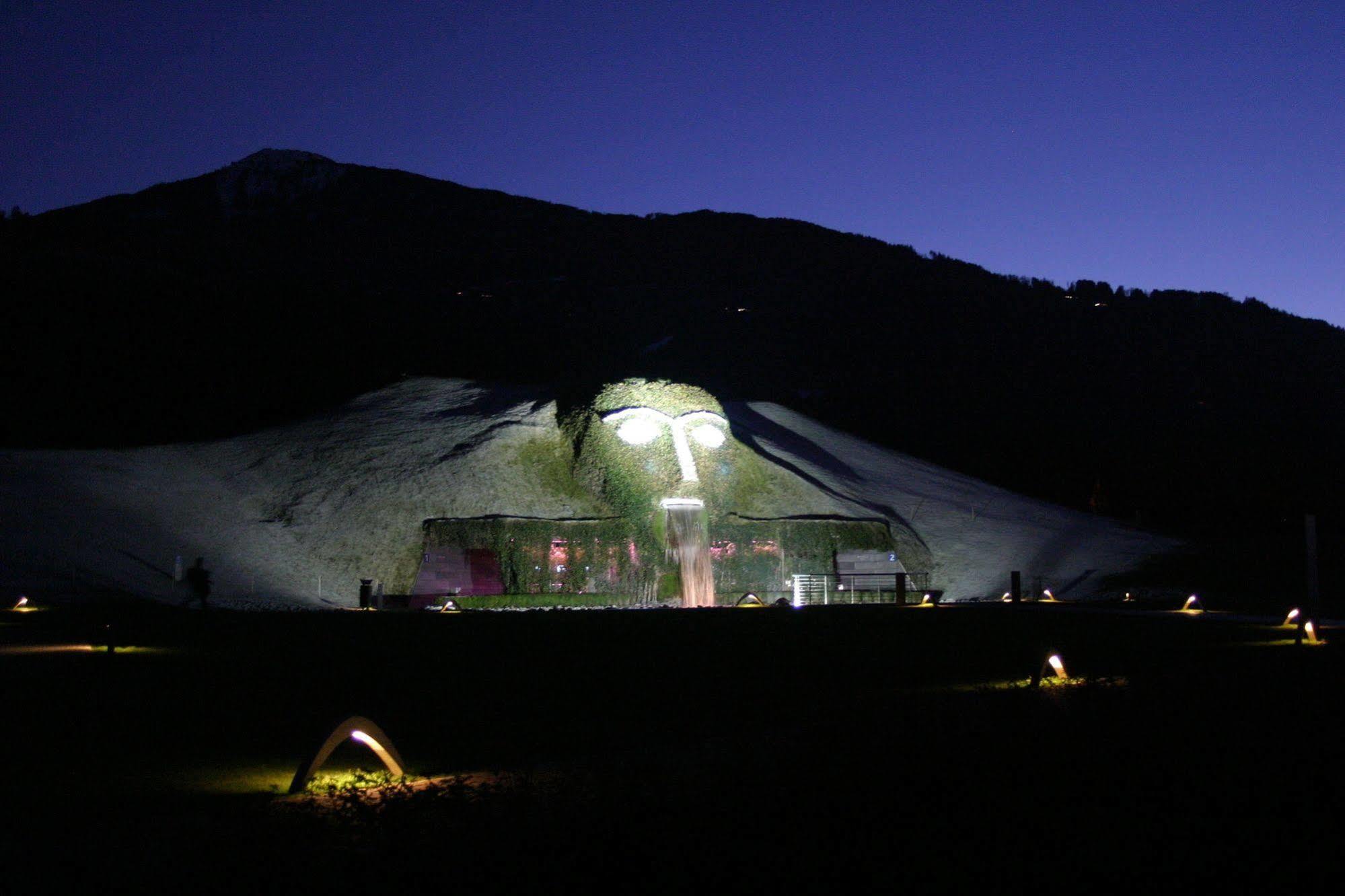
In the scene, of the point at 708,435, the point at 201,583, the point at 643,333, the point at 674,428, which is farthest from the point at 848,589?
the point at 643,333

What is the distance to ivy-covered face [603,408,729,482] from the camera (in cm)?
3077

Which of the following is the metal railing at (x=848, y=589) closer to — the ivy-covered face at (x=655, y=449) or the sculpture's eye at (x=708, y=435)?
the ivy-covered face at (x=655, y=449)

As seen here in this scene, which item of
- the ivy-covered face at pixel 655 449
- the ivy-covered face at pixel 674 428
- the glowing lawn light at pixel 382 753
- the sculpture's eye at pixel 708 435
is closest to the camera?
the glowing lawn light at pixel 382 753

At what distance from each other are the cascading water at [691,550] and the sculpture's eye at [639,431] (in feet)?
9.66

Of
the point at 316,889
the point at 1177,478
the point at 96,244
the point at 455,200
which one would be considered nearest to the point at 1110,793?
the point at 316,889

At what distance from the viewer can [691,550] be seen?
91.4 feet

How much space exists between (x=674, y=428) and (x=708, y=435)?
3.41ft

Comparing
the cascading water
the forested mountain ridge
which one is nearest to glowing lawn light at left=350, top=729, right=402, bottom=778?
the cascading water

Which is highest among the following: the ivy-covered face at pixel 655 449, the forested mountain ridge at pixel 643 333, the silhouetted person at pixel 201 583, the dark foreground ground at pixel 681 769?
the forested mountain ridge at pixel 643 333

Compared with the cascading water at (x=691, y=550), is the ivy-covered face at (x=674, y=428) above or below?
above

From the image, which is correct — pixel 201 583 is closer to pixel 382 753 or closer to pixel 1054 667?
pixel 1054 667

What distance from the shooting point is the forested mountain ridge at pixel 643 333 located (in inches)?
1957

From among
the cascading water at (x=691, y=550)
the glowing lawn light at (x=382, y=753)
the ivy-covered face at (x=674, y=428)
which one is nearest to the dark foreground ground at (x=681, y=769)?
the glowing lawn light at (x=382, y=753)

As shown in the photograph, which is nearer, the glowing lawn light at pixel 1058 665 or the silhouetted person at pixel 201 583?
the glowing lawn light at pixel 1058 665
